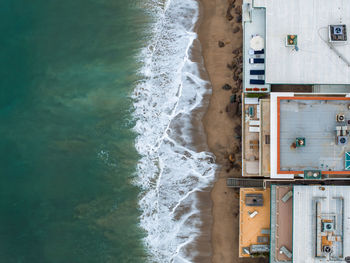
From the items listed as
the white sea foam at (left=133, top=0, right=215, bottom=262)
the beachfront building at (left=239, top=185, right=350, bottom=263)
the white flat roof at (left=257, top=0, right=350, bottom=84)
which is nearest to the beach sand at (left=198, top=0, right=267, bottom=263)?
→ the white sea foam at (left=133, top=0, right=215, bottom=262)

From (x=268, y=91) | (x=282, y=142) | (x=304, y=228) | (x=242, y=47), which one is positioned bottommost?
(x=304, y=228)

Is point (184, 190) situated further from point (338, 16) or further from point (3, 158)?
point (338, 16)

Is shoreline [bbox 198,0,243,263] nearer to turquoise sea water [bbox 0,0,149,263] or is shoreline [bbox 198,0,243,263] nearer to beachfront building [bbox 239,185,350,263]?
beachfront building [bbox 239,185,350,263]

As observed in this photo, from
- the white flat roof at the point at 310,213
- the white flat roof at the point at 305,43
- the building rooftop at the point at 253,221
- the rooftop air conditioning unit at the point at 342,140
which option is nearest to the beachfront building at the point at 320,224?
the white flat roof at the point at 310,213

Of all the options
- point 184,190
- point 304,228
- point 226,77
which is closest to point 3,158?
point 184,190

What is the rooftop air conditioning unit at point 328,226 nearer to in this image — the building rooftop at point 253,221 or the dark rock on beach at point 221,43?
the building rooftop at point 253,221

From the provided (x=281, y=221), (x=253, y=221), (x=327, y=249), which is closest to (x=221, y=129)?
(x=253, y=221)

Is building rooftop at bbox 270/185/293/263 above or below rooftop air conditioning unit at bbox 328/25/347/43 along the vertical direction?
below
